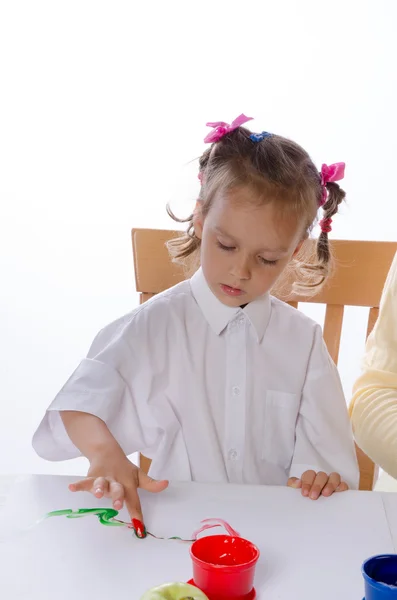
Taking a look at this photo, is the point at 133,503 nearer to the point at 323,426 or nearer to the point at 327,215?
the point at 323,426

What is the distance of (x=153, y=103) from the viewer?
2260 mm

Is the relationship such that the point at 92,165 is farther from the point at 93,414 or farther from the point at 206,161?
the point at 93,414

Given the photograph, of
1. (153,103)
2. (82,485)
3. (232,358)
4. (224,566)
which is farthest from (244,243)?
(153,103)

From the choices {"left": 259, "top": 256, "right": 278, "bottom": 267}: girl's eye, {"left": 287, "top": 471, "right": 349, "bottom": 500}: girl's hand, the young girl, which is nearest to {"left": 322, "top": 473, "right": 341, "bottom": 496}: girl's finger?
{"left": 287, "top": 471, "right": 349, "bottom": 500}: girl's hand

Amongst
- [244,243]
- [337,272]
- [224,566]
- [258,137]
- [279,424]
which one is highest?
[258,137]

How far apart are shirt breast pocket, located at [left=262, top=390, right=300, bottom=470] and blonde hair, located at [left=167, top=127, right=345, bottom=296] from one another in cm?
23

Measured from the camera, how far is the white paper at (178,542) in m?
0.80

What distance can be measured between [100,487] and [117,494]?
0.08 ft

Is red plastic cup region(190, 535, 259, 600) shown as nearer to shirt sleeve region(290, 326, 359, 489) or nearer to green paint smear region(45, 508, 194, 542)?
green paint smear region(45, 508, 194, 542)

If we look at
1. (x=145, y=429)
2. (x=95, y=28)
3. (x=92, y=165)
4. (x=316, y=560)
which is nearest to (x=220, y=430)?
(x=145, y=429)

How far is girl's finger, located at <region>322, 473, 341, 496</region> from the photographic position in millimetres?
1054

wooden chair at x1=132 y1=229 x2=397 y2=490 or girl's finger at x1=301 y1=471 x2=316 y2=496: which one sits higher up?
wooden chair at x1=132 y1=229 x2=397 y2=490

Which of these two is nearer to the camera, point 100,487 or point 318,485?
point 100,487

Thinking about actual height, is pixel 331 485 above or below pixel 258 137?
below
